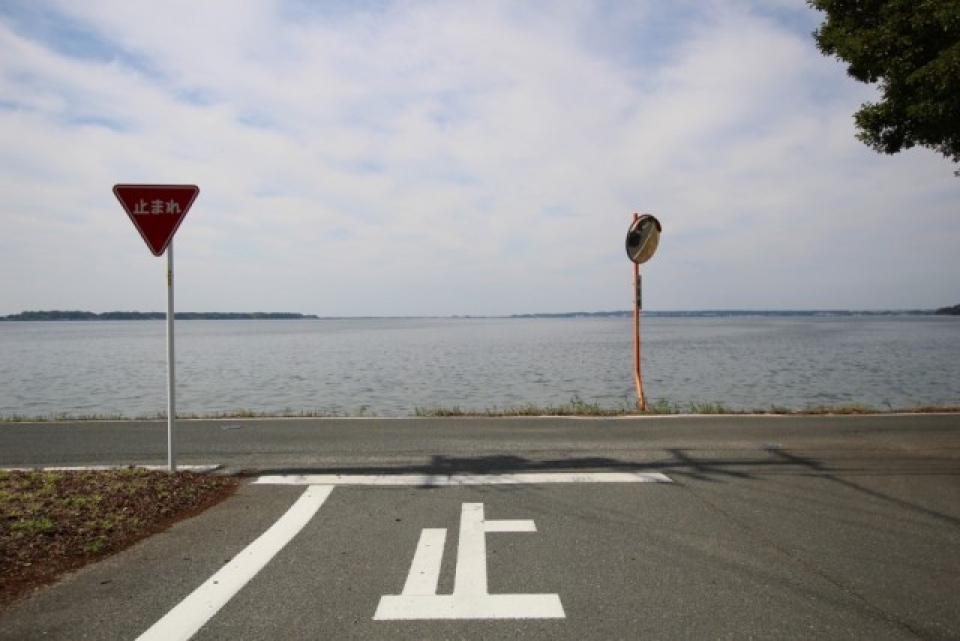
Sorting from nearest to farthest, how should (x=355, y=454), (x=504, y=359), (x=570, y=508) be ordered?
(x=570, y=508)
(x=355, y=454)
(x=504, y=359)

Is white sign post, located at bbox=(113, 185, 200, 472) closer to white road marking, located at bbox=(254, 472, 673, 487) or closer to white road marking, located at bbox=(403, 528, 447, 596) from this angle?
white road marking, located at bbox=(254, 472, 673, 487)

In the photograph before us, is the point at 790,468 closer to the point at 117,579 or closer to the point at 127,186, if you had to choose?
the point at 117,579

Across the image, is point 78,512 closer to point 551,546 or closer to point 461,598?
point 461,598

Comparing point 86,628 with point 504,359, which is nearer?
point 86,628

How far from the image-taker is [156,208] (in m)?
6.66

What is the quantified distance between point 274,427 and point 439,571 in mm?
6591

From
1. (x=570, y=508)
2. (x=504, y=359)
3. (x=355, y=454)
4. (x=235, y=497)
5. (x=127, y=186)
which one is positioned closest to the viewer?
(x=570, y=508)

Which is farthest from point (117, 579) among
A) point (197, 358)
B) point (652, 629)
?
point (197, 358)

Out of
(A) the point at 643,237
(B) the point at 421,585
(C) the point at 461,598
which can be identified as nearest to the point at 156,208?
(B) the point at 421,585

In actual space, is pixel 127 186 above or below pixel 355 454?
above

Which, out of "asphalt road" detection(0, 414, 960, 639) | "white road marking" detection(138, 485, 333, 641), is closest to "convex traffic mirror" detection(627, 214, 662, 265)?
"asphalt road" detection(0, 414, 960, 639)

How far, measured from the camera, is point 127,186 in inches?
262

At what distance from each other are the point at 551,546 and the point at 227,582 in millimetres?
2173

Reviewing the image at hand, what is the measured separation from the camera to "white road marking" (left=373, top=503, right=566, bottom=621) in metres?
3.59
